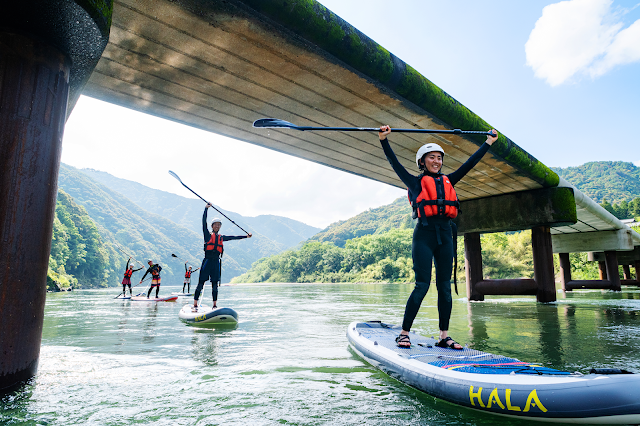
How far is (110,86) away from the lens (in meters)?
5.46

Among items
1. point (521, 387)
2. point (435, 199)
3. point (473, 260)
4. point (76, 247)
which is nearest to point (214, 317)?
point (435, 199)

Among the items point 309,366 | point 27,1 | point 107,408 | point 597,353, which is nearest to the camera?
point 107,408

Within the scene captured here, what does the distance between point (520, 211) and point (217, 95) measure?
29.6ft

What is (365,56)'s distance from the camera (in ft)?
15.9

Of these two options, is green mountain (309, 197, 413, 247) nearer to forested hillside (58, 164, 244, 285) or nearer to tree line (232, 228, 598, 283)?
tree line (232, 228, 598, 283)

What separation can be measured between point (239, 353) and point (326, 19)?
394 cm

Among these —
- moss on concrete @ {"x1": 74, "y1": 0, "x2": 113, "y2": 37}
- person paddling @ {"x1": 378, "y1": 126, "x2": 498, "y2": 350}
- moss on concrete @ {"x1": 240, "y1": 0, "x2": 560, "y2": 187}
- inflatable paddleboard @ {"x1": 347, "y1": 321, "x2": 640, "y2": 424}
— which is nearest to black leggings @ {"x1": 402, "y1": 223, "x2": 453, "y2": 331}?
person paddling @ {"x1": 378, "y1": 126, "x2": 498, "y2": 350}

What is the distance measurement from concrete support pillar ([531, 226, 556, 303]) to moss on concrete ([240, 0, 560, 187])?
15.5 ft

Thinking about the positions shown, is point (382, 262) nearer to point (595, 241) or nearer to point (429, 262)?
point (595, 241)

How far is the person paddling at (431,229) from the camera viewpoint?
11.3ft

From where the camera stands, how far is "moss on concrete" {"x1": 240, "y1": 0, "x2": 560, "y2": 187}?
13.4ft

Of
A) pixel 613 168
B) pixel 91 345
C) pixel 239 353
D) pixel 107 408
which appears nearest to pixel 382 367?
pixel 239 353

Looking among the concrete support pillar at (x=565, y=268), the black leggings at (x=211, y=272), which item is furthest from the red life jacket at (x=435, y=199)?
the concrete support pillar at (x=565, y=268)

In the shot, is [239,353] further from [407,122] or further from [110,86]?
[407,122]
